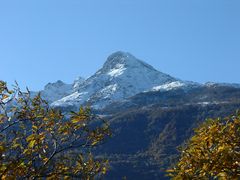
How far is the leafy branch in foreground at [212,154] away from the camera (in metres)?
9.50

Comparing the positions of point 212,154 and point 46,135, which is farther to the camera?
point 46,135

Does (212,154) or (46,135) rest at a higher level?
(46,135)

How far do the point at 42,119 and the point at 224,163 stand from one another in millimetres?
4382

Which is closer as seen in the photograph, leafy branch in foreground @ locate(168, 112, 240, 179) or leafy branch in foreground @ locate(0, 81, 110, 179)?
leafy branch in foreground @ locate(168, 112, 240, 179)

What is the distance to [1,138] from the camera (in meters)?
11.1

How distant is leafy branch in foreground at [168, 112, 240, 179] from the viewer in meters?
9.50

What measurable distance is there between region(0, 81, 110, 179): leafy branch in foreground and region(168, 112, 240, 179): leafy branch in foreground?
77.1 inches

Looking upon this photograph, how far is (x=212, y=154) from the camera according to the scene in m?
9.67

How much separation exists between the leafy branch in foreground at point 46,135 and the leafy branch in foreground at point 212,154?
1958 mm

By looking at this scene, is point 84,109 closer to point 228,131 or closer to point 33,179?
point 33,179

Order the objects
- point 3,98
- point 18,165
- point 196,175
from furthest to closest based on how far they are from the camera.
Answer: point 3,98
point 196,175
point 18,165

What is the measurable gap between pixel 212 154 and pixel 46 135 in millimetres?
4070

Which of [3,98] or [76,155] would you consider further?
[76,155]

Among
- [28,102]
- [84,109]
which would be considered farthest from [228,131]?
[28,102]
